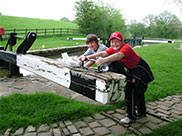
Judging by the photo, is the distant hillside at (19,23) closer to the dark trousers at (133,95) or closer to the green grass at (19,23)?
the green grass at (19,23)

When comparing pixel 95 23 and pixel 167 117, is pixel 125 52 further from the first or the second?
pixel 95 23

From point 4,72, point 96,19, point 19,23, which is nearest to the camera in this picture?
point 4,72

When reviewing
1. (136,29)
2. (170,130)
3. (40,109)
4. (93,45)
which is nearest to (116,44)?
(93,45)

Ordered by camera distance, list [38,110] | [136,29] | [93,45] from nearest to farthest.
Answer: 1. [38,110]
2. [93,45]
3. [136,29]

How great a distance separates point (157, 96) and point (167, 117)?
0.95 metres

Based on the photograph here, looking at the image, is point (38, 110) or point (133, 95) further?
point (38, 110)

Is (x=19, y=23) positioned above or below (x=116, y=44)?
above

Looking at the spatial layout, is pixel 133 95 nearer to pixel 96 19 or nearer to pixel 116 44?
pixel 116 44

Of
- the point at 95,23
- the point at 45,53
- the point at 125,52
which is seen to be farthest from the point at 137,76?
the point at 95,23

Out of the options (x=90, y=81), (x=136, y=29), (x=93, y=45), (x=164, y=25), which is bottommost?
(x=90, y=81)

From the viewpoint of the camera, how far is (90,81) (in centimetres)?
184

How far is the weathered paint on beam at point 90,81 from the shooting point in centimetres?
171

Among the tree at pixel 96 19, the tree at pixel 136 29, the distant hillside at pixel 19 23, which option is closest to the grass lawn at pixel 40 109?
the distant hillside at pixel 19 23

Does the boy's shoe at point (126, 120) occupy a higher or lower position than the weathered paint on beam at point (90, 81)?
lower
